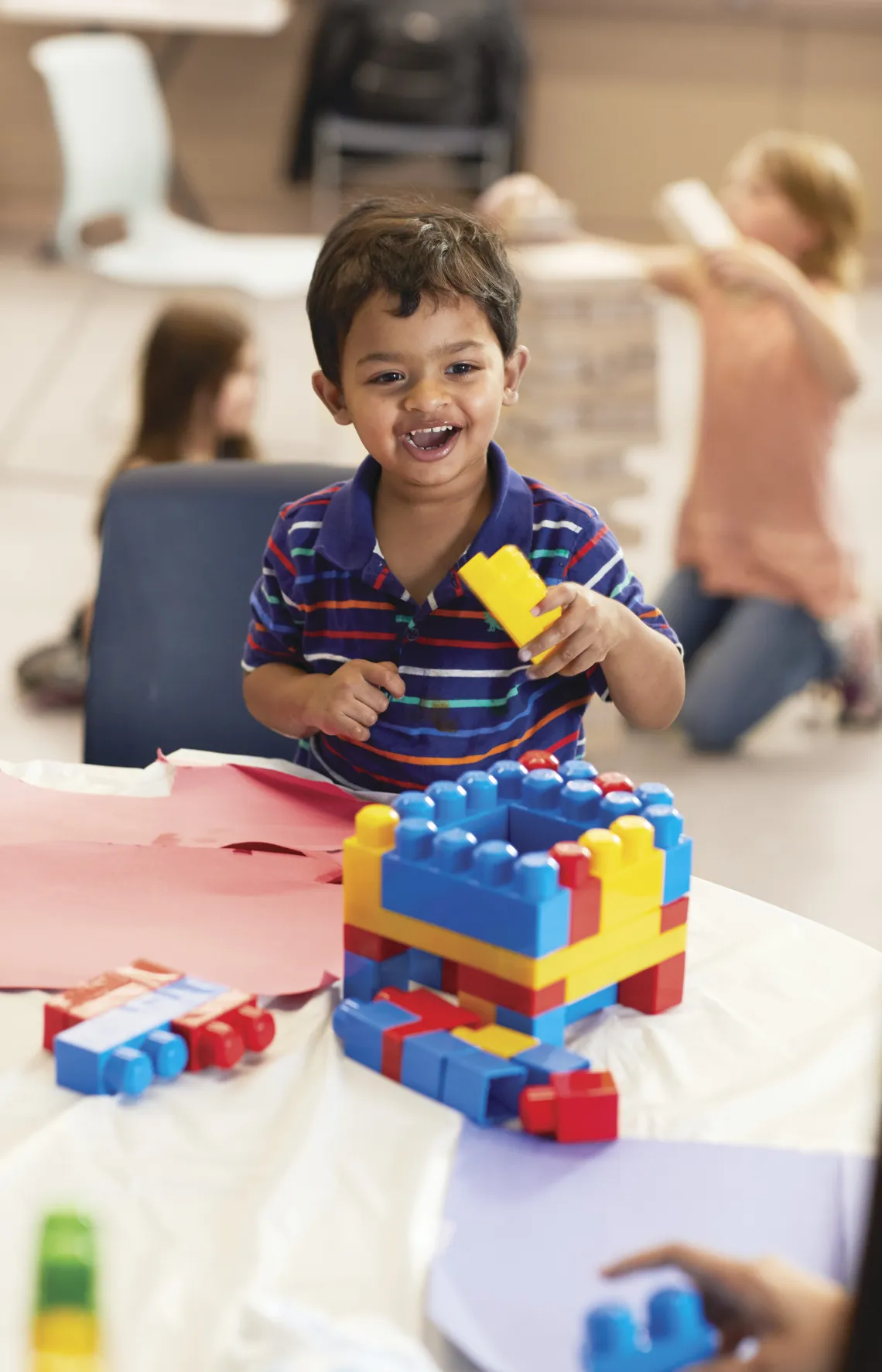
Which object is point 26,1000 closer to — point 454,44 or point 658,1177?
point 658,1177

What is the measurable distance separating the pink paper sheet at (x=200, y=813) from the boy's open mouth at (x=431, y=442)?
25cm

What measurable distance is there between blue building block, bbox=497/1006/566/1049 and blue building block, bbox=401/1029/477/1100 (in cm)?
3

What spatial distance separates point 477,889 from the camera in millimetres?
846

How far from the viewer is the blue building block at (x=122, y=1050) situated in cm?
82

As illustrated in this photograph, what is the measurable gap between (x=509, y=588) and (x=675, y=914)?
0.74ft

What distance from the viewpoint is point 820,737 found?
2.83 m

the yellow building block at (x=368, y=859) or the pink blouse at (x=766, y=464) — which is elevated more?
the pink blouse at (x=766, y=464)

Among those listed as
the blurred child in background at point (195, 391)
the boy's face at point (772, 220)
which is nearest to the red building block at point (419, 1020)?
the blurred child in background at point (195, 391)

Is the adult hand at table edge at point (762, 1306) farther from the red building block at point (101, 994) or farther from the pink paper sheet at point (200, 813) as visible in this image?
the pink paper sheet at point (200, 813)

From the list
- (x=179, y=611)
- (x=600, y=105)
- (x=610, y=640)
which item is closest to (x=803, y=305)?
(x=179, y=611)

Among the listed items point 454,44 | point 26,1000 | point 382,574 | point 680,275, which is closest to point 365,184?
point 454,44

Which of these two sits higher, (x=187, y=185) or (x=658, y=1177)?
(x=187, y=185)

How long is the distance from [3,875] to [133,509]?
57 centimetres

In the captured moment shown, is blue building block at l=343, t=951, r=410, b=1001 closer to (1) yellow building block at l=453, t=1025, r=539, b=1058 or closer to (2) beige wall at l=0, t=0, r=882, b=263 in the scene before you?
(1) yellow building block at l=453, t=1025, r=539, b=1058
